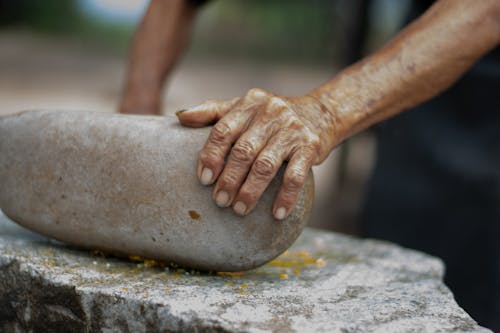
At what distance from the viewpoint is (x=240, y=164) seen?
5.34ft

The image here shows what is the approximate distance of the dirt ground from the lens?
651cm

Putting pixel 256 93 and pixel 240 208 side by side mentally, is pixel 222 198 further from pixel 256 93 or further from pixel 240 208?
pixel 256 93

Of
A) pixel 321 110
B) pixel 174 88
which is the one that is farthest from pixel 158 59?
pixel 174 88

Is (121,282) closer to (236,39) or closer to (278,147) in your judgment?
(278,147)

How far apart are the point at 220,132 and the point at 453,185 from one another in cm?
156

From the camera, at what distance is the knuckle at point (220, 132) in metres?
1.65

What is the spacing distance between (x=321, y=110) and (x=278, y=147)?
0.22m

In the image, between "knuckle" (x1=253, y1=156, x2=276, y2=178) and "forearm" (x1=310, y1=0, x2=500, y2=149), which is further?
"forearm" (x1=310, y1=0, x2=500, y2=149)

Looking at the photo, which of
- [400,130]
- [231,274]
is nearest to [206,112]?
[231,274]

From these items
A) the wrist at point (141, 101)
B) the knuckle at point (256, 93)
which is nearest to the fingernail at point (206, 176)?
the knuckle at point (256, 93)

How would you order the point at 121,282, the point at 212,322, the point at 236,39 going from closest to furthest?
1. the point at 212,322
2. the point at 121,282
3. the point at 236,39

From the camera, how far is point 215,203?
1695 mm

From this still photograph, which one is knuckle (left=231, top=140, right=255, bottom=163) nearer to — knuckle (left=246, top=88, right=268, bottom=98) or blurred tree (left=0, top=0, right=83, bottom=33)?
knuckle (left=246, top=88, right=268, bottom=98)

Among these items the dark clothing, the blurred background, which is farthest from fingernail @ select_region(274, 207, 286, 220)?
the blurred background
